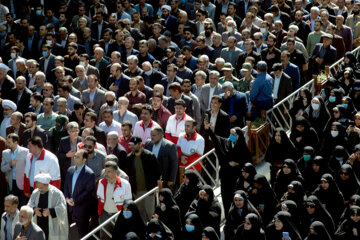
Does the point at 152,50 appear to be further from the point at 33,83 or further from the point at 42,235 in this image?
the point at 42,235

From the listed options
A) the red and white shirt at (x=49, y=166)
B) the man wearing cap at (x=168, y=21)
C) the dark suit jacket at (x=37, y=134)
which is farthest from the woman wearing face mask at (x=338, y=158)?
the man wearing cap at (x=168, y=21)

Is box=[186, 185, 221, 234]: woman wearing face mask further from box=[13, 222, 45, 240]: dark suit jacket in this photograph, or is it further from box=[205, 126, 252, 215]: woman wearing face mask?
box=[13, 222, 45, 240]: dark suit jacket

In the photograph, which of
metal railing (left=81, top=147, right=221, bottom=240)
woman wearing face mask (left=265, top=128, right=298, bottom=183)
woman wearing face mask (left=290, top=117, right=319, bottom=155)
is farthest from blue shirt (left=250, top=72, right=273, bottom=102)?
metal railing (left=81, top=147, right=221, bottom=240)

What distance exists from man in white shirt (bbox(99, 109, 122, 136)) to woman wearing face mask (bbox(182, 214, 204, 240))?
8.82ft

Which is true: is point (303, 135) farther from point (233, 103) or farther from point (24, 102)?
point (24, 102)

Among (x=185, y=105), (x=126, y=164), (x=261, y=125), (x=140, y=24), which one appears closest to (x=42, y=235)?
(x=126, y=164)

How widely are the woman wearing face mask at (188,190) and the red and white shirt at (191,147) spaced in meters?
0.91

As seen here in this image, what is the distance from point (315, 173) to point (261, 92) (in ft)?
7.58

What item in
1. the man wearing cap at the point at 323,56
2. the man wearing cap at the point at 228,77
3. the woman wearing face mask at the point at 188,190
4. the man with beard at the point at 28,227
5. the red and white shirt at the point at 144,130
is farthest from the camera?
the man wearing cap at the point at 323,56

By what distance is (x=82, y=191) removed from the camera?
10.9m

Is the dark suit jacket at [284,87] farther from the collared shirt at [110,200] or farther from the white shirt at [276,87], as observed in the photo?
the collared shirt at [110,200]

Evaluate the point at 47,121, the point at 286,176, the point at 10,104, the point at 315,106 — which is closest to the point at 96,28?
the point at 10,104

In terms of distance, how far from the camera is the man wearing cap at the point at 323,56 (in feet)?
52.7

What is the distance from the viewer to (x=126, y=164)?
11484 millimetres
